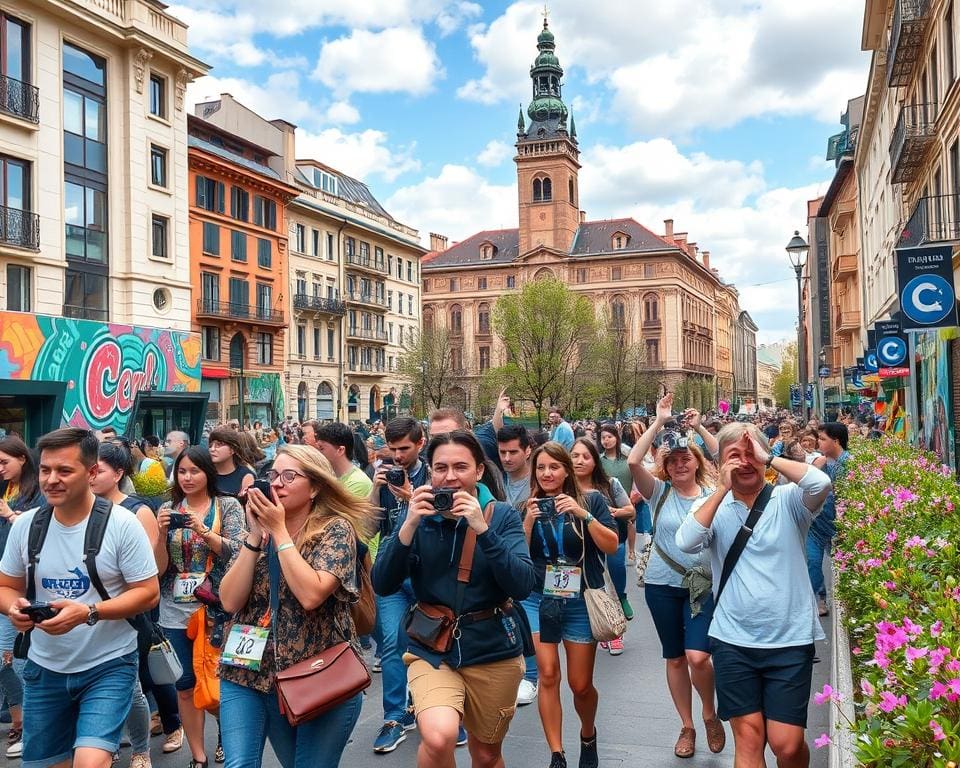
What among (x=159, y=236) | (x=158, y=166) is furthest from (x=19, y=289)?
(x=158, y=166)

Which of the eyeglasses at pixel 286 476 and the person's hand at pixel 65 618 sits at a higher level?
the eyeglasses at pixel 286 476

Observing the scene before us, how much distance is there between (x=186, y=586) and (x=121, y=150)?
1136 inches

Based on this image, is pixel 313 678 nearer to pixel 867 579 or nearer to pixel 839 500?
pixel 867 579

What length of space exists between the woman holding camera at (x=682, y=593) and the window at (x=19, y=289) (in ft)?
→ 85.7

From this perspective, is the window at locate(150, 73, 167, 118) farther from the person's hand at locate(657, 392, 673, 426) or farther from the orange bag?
the orange bag

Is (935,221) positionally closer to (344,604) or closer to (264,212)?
(344,604)

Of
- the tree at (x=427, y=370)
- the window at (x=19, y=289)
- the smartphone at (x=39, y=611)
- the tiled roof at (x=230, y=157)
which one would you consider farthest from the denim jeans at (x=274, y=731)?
the tree at (x=427, y=370)

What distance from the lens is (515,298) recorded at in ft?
176

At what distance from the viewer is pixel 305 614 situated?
149 inches

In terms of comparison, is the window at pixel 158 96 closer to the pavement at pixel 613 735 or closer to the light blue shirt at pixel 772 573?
the pavement at pixel 613 735

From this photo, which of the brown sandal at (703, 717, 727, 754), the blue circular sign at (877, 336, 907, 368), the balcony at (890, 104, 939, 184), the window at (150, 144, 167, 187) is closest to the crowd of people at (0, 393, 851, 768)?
the brown sandal at (703, 717, 727, 754)

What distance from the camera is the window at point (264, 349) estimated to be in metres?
49.0

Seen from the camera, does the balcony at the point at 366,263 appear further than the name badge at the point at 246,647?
Yes

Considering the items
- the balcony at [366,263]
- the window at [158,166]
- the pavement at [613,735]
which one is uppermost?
the balcony at [366,263]
